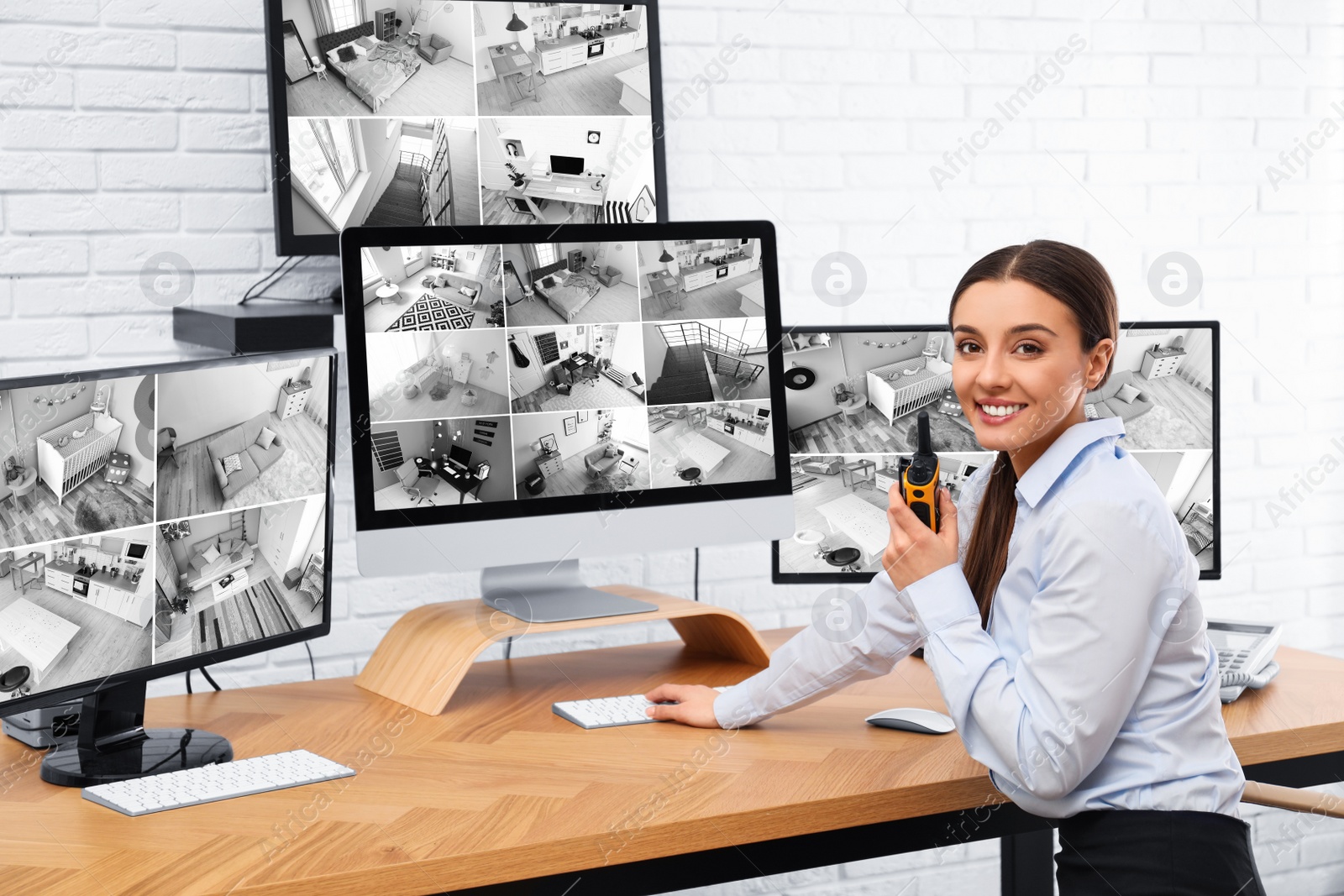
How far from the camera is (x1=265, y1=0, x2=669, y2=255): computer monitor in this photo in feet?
5.95

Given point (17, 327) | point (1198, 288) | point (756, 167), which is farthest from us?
point (1198, 288)

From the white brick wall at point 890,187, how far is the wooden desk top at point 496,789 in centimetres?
67

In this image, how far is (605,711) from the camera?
57.6 inches

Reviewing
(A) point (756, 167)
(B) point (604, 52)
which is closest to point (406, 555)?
(B) point (604, 52)

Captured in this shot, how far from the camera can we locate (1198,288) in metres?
2.59

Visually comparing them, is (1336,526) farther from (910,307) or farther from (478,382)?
(478,382)

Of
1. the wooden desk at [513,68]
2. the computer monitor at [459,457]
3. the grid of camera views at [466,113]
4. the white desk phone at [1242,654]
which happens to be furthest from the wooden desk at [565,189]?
the white desk phone at [1242,654]

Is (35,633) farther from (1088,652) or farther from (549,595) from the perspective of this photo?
(1088,652)

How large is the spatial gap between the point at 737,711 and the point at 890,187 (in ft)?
4.34

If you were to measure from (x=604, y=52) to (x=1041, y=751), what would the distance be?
1.36 metres

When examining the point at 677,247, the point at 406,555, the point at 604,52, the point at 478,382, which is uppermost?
the point at 604,52

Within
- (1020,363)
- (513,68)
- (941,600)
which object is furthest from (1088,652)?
(513,68)

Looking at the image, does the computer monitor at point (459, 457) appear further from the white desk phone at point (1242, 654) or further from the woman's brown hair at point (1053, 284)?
the white desk phone at point (1242, 654)

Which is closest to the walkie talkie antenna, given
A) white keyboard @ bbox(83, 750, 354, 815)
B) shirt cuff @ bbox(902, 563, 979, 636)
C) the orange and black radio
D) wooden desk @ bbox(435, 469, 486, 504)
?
the orange and black radio
